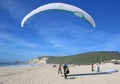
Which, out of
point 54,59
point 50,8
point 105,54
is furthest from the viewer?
point 54,59

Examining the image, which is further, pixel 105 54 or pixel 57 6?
pixel 105 54

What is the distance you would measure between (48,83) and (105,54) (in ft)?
325

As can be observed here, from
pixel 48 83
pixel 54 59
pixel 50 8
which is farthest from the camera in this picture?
pixel 54 59

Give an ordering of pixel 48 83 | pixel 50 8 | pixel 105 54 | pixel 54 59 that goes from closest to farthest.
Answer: pixel 50 8, pixel 48 83, pixel 105 54, pixel 54 59

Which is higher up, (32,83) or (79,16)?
(79,16)

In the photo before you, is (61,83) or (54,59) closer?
(61,83)

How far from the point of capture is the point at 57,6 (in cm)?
1337

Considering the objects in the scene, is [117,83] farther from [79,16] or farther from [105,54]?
[105,54]

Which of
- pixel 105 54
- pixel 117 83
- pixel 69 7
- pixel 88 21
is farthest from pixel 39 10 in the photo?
pixel 105 54

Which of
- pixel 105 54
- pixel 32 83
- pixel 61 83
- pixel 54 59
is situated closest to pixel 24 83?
pixel 32 83

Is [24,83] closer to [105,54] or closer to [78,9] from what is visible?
[78,9]

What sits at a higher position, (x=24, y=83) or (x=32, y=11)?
(x=32, y=11)

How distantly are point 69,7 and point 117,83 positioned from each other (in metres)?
6.01

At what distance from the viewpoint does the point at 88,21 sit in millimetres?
14164
